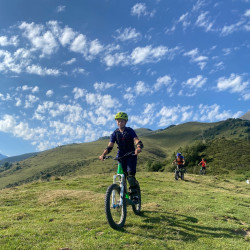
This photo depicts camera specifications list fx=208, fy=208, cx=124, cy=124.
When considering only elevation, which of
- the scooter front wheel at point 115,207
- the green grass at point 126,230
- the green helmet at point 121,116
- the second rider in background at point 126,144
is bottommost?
the green grass at point 126,230

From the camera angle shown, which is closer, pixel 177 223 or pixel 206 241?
pixel 206 241

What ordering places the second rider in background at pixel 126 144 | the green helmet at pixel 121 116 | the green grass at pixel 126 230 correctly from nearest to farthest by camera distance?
the green grass at pixel 126 230, the second rider in background at pixel 126 144, the green helmet at pixel 121 116

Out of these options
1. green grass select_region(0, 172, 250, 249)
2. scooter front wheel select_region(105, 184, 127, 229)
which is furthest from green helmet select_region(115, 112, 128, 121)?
green grass select_region(0, 172, 250, 249)

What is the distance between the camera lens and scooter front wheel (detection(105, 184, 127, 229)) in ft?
20.4

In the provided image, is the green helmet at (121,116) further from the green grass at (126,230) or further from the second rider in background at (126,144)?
the green grass at (126,230)

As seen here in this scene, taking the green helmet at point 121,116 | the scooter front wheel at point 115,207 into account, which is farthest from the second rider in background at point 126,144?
the scooter front wheel at point 115,207

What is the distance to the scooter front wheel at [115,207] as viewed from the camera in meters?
6.22

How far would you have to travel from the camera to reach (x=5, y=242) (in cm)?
540

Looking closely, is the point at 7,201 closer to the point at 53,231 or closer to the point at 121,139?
the point at 53,231

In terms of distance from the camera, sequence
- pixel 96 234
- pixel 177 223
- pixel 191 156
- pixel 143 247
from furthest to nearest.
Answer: pixel 191 156, pixel 177 223, pixel 96 234, pixel 143 247

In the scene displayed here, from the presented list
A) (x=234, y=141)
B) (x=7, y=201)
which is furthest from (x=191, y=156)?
(x=7, y=201)

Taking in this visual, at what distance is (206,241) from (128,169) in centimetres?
324

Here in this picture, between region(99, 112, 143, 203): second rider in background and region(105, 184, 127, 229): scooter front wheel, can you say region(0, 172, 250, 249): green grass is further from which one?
region(99, 112, 143, 203): second rider in background

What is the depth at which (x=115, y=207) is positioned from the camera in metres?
6.55
